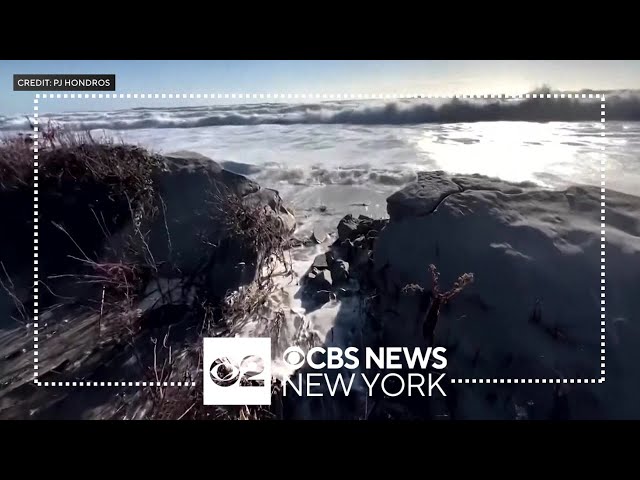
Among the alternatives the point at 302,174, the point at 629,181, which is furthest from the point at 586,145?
the point at 302,174

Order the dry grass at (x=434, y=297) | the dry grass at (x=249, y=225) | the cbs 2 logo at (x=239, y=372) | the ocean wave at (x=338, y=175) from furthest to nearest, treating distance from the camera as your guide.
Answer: the dry grass at (x=249, y=225) → the ocean wave at (x=338, y=175) → the dry grass at (x=434, y=297) → the cbs 2 logo at (x=239, y=372)

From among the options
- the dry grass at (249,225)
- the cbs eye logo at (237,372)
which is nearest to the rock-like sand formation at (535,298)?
the cbs eye logo at (237,372)

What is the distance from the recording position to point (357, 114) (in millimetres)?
2771

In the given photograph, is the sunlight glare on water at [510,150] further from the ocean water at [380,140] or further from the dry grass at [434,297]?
the dry grass at [434,297]

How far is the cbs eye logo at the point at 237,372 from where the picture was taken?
2.55m

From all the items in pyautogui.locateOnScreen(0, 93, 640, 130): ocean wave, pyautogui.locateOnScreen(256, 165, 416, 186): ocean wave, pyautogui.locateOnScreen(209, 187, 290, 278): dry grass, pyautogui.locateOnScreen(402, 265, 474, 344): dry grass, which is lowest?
pyautogui.locateOnScreen(402, 265, 474, 344): dry grass

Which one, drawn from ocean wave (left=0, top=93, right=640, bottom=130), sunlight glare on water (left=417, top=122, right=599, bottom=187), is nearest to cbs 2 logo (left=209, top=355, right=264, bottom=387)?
ocean wave (left=0, top=93, right=640, bottom=130)

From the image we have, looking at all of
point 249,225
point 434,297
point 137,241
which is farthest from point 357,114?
point 137,241

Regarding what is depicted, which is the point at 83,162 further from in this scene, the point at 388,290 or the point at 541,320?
the point at 541,320

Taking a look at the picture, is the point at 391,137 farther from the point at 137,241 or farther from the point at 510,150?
the point at 137,241

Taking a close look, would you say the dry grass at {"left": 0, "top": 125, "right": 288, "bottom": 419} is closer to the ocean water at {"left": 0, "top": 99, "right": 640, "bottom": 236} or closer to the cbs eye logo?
the cbs eye logo

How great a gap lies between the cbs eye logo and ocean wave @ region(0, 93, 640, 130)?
1227 millimetres

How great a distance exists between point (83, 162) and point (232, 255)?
1041 mm

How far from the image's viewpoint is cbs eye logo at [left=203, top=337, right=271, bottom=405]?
2.55m
